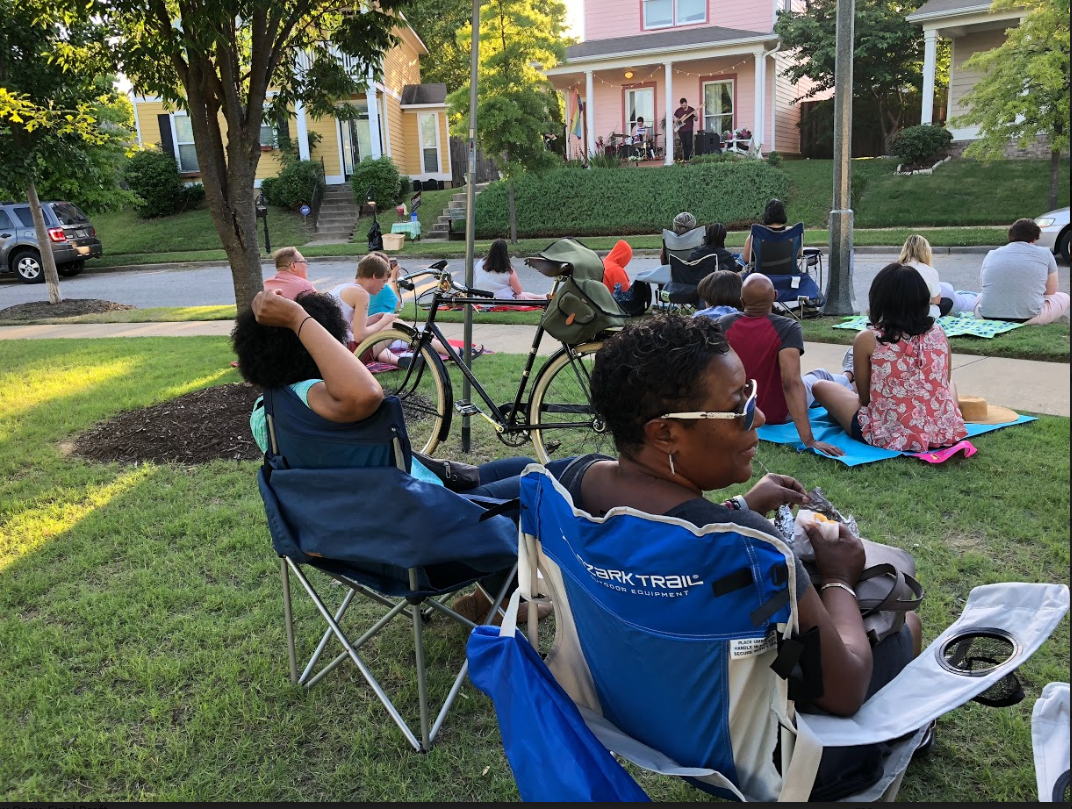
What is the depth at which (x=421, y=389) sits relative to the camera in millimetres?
5273

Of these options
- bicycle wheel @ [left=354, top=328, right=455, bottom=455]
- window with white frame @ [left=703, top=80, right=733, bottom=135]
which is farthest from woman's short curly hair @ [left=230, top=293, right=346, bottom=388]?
window with white frame @ [left=703, top=80, right=733, bottom=135]

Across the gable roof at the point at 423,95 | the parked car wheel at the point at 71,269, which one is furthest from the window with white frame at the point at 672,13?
the parked car wheel at the point at 71,269

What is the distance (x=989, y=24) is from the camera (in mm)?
20062

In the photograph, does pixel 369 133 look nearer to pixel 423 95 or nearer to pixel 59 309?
pixel 423 95

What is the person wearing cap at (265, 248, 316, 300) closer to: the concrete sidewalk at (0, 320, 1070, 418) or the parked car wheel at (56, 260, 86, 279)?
the concrete sidewalk at (0, 320, 1070, 418)

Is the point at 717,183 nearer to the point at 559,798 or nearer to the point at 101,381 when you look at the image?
the point at 101,381

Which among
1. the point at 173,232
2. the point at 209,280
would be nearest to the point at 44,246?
the point at 209,280

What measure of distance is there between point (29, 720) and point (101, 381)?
554 cm

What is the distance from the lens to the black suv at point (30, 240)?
18.5 metres

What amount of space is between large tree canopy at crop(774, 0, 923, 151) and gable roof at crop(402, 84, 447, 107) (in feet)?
39.3

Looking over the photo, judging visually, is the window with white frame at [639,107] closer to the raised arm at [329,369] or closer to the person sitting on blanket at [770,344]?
the person sitting on blanket at [770,344]

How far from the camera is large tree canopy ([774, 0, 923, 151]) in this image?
75.0 ft

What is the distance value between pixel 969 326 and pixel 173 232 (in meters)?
22.4

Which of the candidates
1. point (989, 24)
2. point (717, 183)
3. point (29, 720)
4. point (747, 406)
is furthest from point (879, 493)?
point (989, 24)
